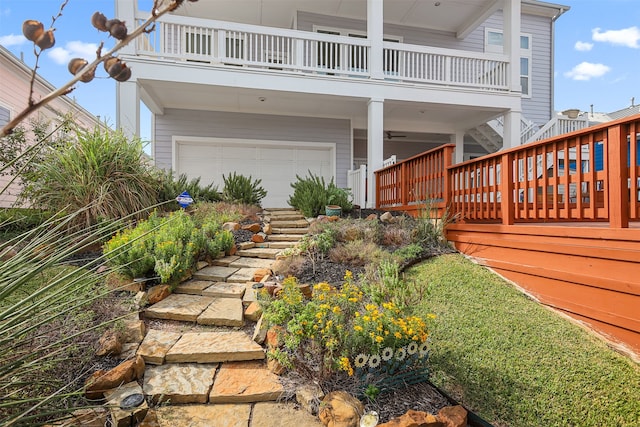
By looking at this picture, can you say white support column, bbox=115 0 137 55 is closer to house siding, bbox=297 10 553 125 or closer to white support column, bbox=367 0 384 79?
white support column, bbox=367 0 384 79

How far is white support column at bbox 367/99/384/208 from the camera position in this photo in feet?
24.1

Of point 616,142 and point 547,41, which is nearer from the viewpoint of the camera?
point 616,142

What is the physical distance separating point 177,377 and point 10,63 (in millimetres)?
8884

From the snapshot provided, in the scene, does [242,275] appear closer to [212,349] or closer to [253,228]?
[212,349]

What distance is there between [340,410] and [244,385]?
2.32 ft

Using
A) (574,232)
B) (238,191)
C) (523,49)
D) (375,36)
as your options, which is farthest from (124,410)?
(523,49)

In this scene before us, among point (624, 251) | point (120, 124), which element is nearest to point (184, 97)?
point (120, 124)

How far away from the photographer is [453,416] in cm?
187

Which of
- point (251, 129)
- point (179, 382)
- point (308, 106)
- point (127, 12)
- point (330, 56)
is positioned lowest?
point (179, 382)

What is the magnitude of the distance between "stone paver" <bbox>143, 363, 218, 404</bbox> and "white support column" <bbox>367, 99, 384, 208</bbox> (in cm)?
566

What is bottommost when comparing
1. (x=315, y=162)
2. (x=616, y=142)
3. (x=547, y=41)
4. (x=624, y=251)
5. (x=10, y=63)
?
(x=624, y=251)

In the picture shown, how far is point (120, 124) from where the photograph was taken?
6270 mm

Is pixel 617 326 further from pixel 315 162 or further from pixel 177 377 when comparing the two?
pixel 315 162

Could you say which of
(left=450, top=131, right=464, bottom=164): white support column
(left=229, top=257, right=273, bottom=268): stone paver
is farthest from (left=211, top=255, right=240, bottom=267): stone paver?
(left=450, top=131, right=464, bottom=164): white support column
